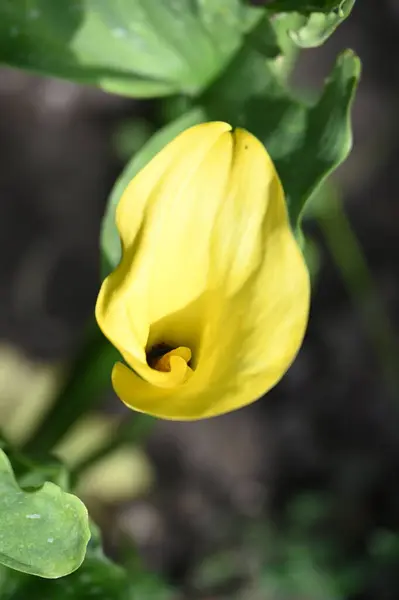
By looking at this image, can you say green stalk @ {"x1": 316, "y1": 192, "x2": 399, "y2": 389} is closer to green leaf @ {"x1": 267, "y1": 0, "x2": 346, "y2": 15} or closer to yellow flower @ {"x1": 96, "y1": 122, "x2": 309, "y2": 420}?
green leaf @ {"x1": 267, "y1": 0, "x2": 346, "y2": 15}

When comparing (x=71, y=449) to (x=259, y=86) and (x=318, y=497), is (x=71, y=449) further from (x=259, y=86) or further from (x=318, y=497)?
(x=259, y=86)

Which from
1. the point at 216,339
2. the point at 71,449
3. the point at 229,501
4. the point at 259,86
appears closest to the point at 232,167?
the point at 216,339

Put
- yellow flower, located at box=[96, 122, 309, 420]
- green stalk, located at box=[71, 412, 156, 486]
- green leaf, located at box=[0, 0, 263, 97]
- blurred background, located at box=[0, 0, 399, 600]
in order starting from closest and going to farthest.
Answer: yellow flower, located at box=[96, 122, 309, 420], green leaf, located at box=[0, 0, 263, 97], green stalk, located at box=[71, 412, 156, 486], blurred background, located at box=[0, 0, 399, 600]

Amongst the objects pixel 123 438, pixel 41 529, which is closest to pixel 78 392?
pixel 123 438

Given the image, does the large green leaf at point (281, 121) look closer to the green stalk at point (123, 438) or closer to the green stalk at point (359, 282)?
the green stalk at point (123, 438)

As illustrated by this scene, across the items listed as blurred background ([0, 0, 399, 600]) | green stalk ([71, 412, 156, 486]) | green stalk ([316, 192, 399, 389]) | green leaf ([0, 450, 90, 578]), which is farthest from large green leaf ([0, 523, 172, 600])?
green stalk ([316, 192, 399, 389])

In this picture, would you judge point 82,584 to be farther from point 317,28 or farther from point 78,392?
point 317,28
